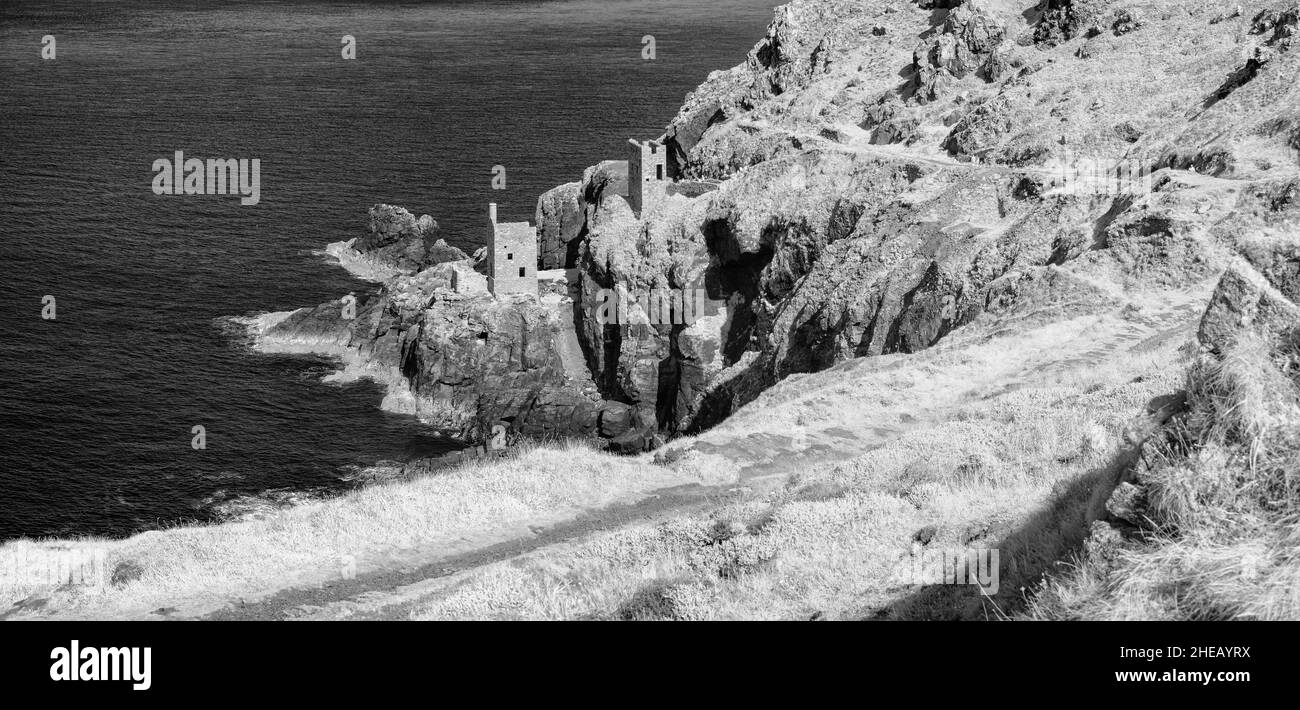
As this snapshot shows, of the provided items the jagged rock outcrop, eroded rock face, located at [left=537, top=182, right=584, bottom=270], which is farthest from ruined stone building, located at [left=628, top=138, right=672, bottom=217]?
the jagged rock outcrop

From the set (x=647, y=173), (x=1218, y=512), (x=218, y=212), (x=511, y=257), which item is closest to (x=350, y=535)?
(x=1218, y=512)

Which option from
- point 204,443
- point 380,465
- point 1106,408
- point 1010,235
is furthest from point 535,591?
point 204,443

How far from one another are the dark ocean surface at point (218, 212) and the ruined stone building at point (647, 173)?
20.6 m

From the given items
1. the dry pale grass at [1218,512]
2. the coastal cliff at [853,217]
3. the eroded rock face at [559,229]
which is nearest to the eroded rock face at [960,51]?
the coastal cliff at [853,217]

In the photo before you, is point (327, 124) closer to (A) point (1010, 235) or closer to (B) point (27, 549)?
(A) point (1010, 235)

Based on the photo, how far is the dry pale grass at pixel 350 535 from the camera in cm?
2397

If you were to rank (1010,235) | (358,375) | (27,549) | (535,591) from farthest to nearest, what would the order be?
(358,375) < (1010,235) < (27,549) < (535,591)

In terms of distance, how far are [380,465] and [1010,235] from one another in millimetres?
33118

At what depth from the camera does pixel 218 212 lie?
109 meters

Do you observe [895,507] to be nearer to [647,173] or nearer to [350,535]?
[350,535]

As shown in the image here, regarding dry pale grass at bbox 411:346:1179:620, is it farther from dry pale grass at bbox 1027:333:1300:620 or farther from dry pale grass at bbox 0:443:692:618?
dry pale grass at bbox 0:443:692:618

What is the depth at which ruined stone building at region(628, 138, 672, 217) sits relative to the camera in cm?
7825

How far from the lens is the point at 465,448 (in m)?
65.8

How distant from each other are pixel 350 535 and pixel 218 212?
90200 mm
